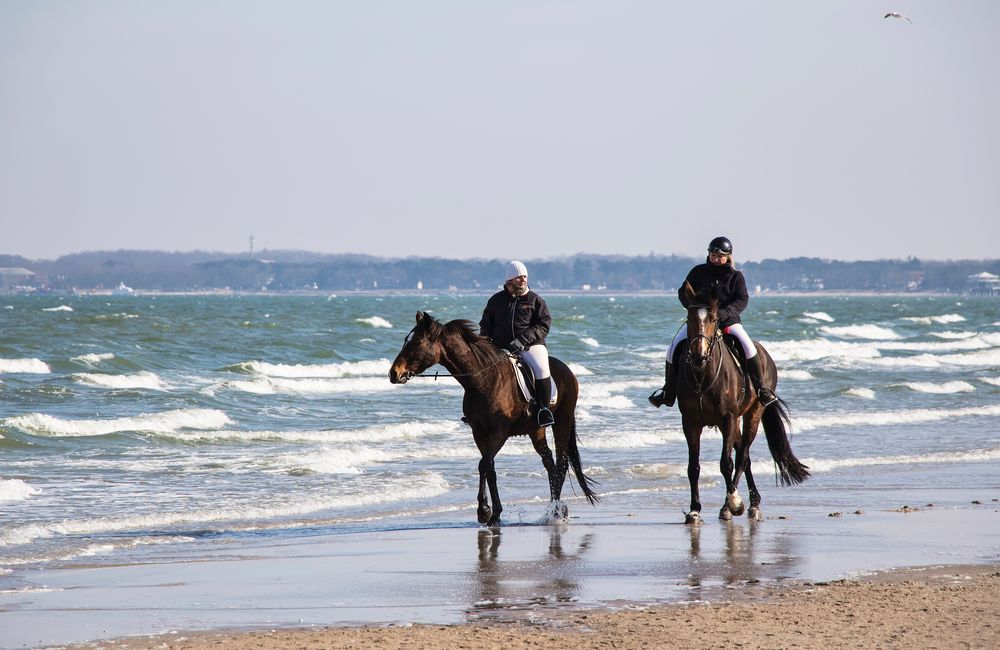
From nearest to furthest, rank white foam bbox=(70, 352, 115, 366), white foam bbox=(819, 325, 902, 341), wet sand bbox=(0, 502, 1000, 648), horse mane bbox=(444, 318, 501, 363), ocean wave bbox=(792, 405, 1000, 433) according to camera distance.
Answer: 1. wet sand bbox=(0, 502, 1000, 648)
2. horse mane bbox=(444, 318, 501, 363)
3. ocean wave bbox=(792, 405, 1000, 433)
4. white foam bbox=(70, 352, 115, 366)
5. white foam bbox=(819, 325, 902, 341)

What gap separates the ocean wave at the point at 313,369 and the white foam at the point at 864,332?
139 ft

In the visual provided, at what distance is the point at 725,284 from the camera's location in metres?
12.1

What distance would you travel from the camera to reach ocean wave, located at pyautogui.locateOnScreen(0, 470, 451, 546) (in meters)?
11.6

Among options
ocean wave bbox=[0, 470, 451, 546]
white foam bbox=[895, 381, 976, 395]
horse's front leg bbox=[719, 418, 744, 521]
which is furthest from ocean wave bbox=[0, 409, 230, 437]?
white foam bbox=[895, 381, 976, 395]

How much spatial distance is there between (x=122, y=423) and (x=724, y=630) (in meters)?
15.9

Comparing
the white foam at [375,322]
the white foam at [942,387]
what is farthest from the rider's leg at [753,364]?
the white foam at [375,322]

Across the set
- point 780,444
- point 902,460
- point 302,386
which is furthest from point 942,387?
point 780,444

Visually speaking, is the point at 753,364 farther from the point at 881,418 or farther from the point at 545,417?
the point at 881,418

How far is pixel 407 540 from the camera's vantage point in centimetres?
1116

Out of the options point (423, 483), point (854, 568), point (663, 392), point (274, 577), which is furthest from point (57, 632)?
point (423, 483)

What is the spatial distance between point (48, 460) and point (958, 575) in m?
11.9

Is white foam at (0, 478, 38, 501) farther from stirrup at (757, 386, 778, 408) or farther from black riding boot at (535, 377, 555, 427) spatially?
stirrup at (757, 386, 778, 408)

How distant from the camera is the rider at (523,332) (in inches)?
483

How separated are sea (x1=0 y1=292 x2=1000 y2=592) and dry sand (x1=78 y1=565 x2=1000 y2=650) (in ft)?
9.43
